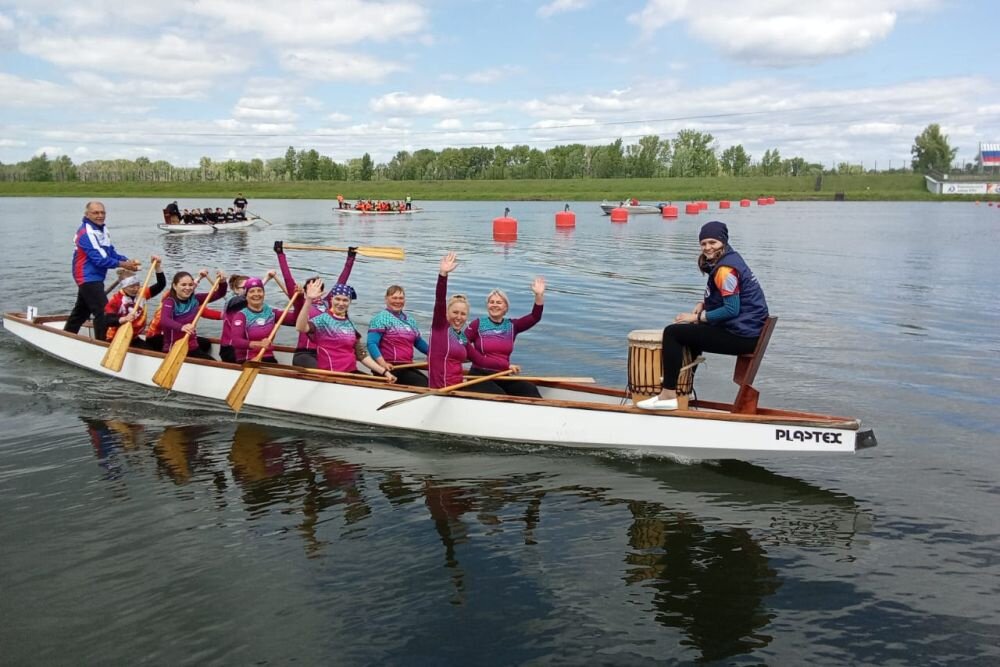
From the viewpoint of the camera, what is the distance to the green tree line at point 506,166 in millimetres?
126938

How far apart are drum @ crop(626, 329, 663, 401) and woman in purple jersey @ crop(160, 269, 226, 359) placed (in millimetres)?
5760

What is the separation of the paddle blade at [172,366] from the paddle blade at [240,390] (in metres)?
1.17

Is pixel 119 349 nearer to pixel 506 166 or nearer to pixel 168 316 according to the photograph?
pixel 168 316

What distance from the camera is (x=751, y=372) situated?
7.21 meters

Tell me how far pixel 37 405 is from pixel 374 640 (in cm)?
756

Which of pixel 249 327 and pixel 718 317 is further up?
pixel 718 317

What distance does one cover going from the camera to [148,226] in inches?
1860

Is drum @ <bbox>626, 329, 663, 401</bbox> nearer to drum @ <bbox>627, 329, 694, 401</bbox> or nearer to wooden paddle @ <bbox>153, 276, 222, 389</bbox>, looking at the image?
drum @ <bbox>627, 329, 694, 401</bbox>

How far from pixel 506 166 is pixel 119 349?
434 feet

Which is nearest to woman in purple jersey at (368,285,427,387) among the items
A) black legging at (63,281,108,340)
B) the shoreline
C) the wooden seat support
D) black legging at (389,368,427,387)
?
black legging at (389,368,427,387)

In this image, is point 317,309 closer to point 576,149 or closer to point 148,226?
point 148,226

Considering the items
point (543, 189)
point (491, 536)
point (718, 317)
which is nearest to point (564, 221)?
point (718, 317)

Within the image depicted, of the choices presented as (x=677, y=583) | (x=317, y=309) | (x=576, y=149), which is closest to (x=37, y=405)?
(x=317, y=309)

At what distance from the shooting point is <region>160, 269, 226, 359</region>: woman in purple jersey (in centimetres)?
1013
